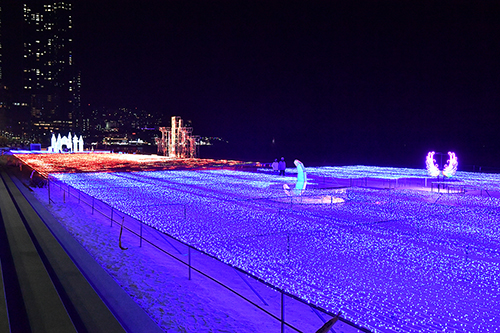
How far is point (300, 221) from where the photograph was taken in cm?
988

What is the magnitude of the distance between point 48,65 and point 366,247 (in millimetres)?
152805

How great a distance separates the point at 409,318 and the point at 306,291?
130 centimetres

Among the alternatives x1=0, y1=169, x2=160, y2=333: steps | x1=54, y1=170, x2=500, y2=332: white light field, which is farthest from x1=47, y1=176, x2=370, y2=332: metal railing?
x1=0, y1=169, x2=160, y2=333: steps

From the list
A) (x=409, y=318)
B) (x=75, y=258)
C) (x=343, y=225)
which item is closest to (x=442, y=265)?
(x=409, y=318)

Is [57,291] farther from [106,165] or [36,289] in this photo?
[106,165]

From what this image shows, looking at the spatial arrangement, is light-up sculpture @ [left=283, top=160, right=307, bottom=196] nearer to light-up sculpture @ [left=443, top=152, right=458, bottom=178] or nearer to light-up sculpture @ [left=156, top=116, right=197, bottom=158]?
light-up sculpture @ [left=443, top=152, right=458, bottom=178]

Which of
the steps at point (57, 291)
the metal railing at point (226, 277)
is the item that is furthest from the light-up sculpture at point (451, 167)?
the steps at point (57, 291)

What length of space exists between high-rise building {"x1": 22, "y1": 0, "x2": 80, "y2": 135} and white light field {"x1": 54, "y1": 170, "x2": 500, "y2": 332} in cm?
13690

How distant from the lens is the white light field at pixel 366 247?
Answer: 4.70 m

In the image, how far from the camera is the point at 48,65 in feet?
445

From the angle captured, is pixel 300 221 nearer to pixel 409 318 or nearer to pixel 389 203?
pixel 389 203

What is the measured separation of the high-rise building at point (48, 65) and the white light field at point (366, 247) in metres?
137

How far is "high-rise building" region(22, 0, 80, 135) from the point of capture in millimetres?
132000

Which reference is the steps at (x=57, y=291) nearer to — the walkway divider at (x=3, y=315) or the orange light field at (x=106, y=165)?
the walkway divider at (x=3, y=315)
